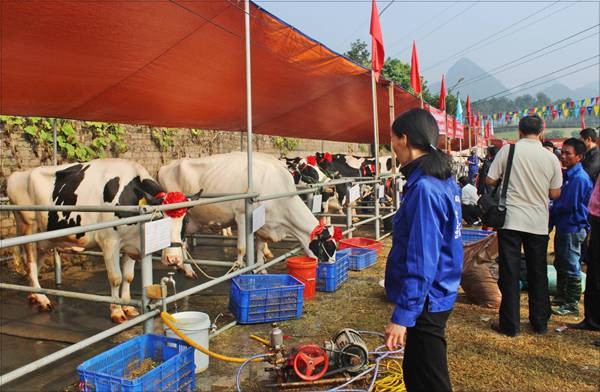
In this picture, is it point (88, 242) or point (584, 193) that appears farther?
point (88, 242)

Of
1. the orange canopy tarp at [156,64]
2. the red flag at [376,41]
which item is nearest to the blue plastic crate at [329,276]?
the orange canopy tarp at [156,64]

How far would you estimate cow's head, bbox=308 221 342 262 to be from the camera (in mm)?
5898

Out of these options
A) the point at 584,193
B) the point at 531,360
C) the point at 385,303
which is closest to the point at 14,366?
the point at 385,303

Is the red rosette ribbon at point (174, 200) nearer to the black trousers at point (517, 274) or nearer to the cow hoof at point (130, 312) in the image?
the cow hoof at point (130, 312)

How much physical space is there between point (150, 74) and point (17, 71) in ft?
4.57

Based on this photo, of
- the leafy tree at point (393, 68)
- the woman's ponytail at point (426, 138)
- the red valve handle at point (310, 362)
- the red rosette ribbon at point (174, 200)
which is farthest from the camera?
the leafy tree at point (393, 68)

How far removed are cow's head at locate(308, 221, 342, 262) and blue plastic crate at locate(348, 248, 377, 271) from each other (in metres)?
1.08

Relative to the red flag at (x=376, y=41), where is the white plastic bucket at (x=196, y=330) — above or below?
below

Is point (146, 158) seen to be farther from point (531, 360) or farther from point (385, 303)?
point (531, 360)

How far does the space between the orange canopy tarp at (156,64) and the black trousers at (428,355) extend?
11.6 feet

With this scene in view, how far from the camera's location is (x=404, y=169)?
2.24 m

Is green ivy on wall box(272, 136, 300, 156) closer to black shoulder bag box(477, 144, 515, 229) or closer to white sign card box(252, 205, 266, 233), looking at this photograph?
white sign card box(252, 205, 266, 233)

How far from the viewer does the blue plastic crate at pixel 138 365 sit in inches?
103

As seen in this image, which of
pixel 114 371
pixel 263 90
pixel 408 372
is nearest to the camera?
pixel 408 372
